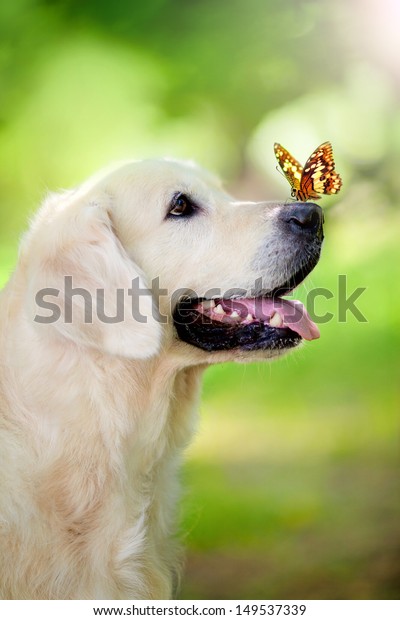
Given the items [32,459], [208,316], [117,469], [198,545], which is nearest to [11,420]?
[32,459]

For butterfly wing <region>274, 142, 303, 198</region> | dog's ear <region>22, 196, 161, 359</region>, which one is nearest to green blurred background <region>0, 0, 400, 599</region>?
butterfly wing <region>274, 142, 303, 198</region>

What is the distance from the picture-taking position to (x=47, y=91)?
331cm

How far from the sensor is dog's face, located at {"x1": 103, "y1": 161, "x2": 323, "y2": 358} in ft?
6.96

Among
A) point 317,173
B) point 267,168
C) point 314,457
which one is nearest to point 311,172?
point 317,173

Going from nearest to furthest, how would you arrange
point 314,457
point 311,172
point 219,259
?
1. point 219,259
2. point 311,172
3. point 314,457

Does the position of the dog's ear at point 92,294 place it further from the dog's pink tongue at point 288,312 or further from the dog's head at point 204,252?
the dog's pink tongue at point 288,312

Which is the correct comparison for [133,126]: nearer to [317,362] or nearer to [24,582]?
[317,362]

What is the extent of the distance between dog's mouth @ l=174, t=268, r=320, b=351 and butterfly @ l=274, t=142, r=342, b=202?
1.73ft

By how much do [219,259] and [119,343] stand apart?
0.44 meters

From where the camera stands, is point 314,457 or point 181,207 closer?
point 181,207

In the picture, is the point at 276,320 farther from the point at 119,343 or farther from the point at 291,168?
the point at 291,168

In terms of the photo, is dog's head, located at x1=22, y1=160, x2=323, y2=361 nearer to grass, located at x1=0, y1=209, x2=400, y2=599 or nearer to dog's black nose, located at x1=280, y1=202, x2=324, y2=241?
dog's black nose, located at x1=280, y1=202, x2=324, y2=241

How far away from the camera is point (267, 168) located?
3412mm

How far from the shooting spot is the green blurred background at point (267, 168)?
320 cm
